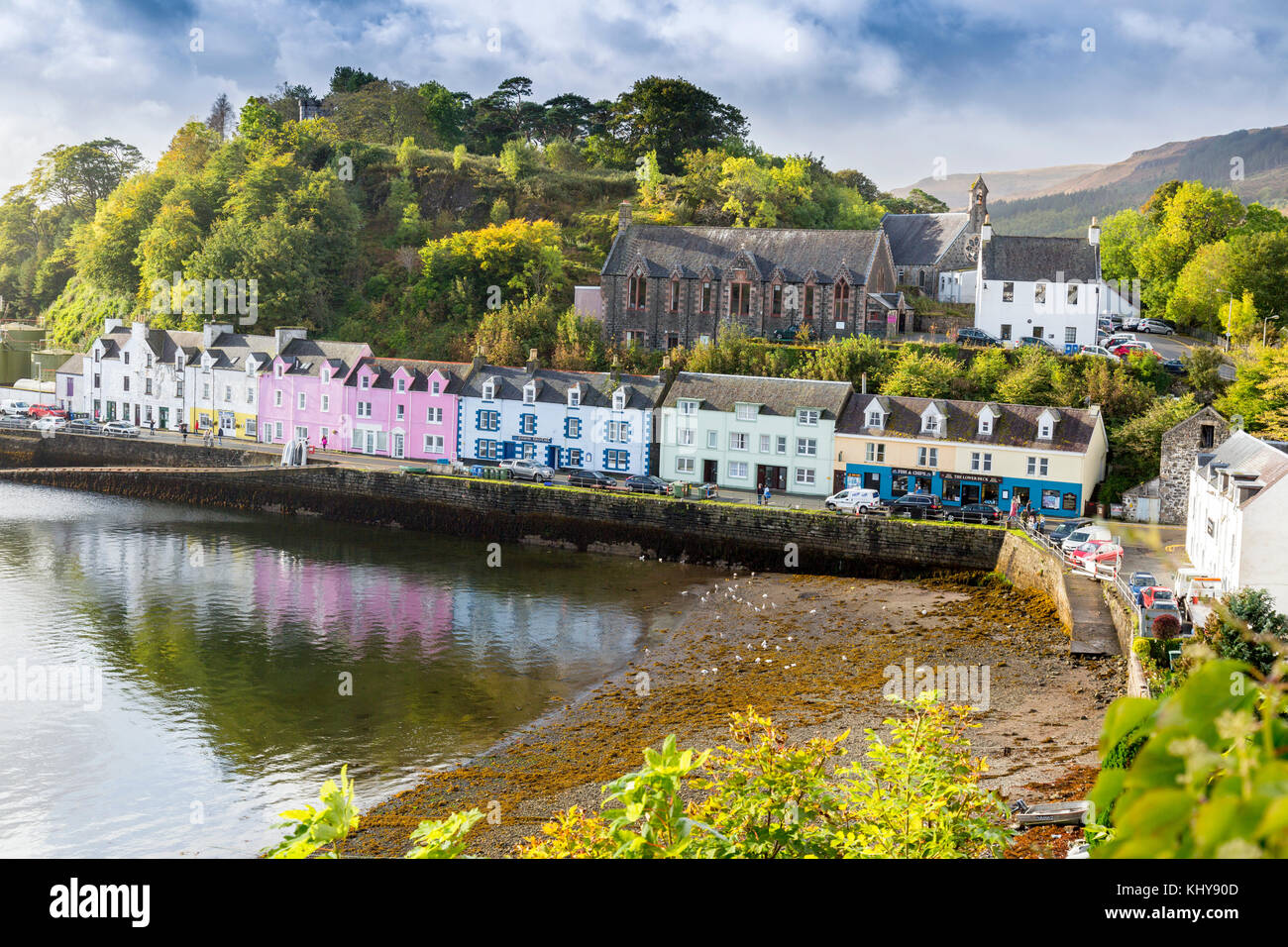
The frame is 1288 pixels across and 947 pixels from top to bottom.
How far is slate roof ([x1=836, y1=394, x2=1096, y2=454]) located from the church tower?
21.0 metres

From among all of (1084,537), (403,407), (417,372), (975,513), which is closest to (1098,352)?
(975,513)

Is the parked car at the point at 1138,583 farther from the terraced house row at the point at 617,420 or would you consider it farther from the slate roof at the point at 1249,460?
the terraced house row at the point at 617,420

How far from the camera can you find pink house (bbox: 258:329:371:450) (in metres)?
47.4

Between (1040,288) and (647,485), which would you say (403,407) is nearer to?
(647,485)

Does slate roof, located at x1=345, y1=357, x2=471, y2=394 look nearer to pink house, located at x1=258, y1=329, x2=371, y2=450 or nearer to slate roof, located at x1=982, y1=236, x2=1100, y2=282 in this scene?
pink house, located at x1=258, y1=329, x2=371, y2=450

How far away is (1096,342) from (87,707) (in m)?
40.0

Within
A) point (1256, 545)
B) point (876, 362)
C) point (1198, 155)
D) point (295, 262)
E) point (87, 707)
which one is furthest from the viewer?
point (1198, 155)

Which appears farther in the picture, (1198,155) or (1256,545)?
(1198,155)

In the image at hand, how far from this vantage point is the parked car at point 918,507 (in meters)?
34.2

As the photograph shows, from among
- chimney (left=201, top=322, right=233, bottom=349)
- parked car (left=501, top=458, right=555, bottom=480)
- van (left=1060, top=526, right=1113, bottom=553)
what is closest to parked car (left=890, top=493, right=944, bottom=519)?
van (left=1060, top=526, right=1113, bottom=553)

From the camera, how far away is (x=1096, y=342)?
46.1 meters

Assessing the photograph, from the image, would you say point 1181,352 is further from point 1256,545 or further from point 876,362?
point 1256,545
